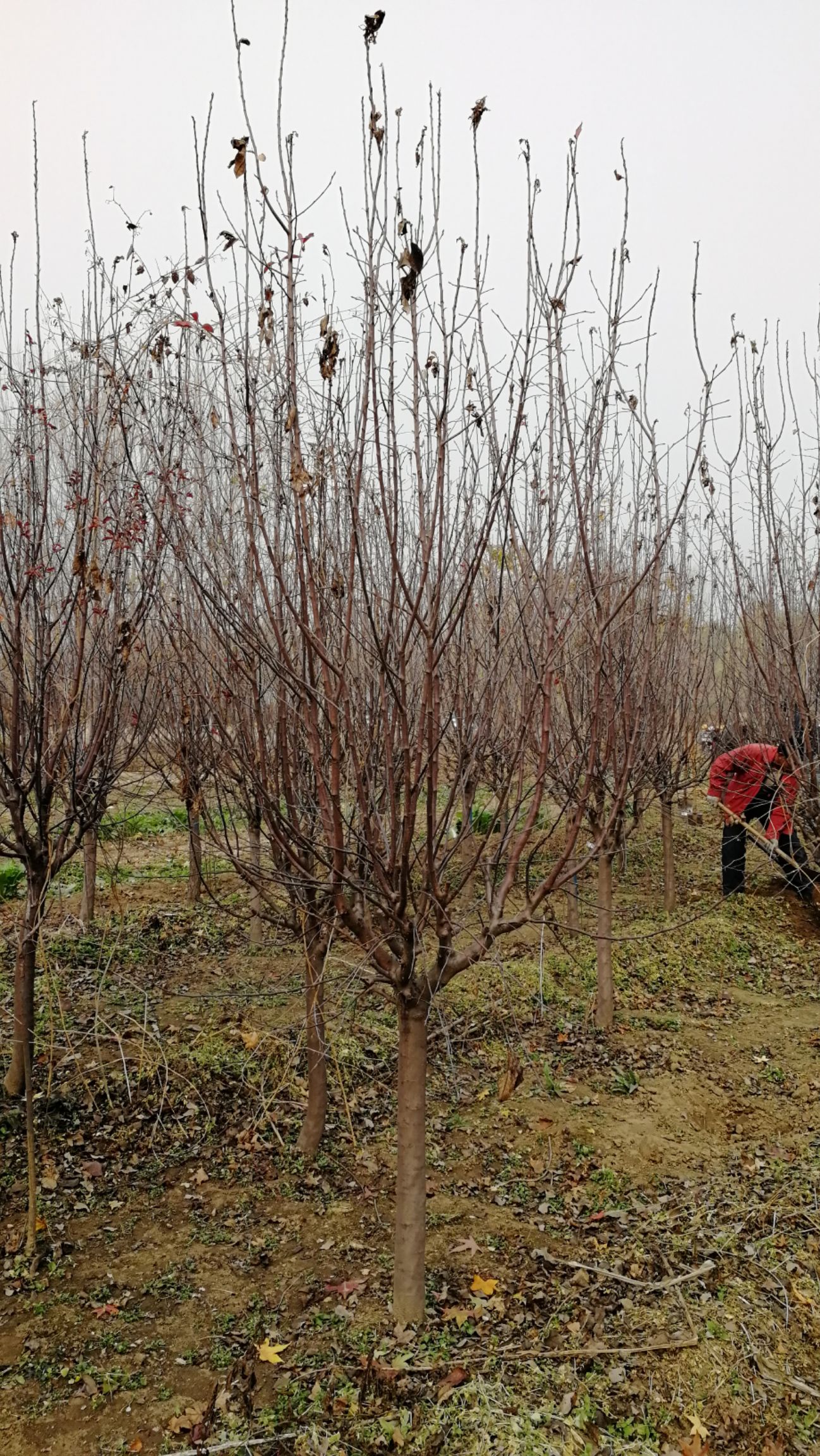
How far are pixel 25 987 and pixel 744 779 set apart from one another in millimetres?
6220

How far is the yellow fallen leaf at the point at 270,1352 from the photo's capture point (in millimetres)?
3039

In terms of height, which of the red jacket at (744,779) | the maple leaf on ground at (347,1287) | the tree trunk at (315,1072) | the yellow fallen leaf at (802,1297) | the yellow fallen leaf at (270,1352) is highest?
the red jacket at (744,779)

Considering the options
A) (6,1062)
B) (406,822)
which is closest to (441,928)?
(406,822)

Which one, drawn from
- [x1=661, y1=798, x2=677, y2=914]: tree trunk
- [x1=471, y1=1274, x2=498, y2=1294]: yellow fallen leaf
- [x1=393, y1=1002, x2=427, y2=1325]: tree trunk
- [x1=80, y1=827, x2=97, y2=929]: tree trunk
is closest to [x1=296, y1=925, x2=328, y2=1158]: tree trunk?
[x1=393, y1=1002, x2=427, y2=1325]: tree trunk

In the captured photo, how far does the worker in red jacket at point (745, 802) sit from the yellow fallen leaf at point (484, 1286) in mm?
3952

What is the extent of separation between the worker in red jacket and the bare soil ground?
1551mm

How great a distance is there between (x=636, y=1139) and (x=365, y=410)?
4.01 metres

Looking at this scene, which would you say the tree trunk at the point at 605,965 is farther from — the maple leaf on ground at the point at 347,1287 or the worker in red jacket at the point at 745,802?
the maple leaf on ground at the point at 347,1287

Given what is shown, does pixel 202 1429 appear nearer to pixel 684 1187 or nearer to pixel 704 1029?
pixel 684 1187

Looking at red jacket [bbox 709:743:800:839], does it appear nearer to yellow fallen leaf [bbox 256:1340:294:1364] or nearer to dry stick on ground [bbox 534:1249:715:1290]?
dry stick on ground [bbox 534:1249:715:1290]

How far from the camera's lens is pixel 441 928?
2.86m

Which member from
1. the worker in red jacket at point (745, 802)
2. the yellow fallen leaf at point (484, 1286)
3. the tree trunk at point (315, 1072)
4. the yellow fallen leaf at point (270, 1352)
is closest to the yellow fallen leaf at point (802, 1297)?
the yellow fallen leaf at point (484, 1286)

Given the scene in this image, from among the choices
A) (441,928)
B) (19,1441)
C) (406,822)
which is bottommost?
(19,1441)

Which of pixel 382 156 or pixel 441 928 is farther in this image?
pixel 441 928
